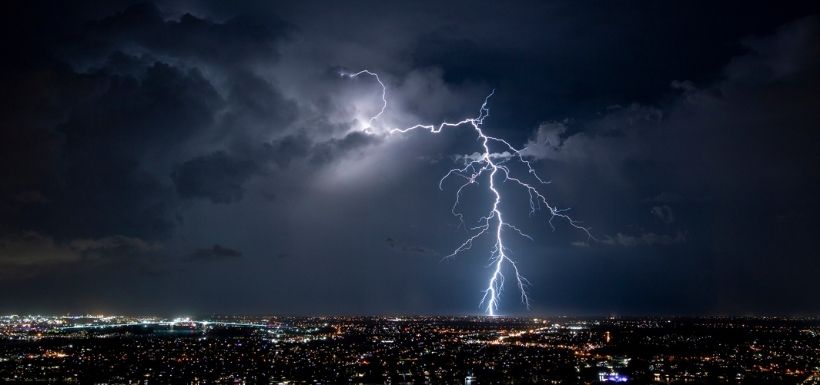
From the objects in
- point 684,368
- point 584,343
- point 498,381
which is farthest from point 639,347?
point 498,381

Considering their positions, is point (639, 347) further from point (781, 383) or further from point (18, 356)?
point (18, 356)

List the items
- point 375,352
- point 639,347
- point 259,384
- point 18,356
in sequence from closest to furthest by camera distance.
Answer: point 259,384 → point 18,356 → point 375,352 → point 639,347

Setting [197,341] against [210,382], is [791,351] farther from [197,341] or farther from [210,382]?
[197,341]

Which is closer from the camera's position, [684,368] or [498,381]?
[498,381]

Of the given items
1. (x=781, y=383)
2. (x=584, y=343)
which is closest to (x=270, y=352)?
(x=584, y=343)

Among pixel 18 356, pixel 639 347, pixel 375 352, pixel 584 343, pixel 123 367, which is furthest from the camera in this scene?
pixel 584 343

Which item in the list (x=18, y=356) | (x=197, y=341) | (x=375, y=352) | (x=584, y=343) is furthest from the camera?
(x=197, y=341)

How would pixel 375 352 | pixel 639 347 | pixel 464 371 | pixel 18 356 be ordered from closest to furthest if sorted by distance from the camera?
pixel 464 371 → pixel 18 356 → pixel 375 352 → pixel 639 347

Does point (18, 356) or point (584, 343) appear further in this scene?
point (584, 343)
